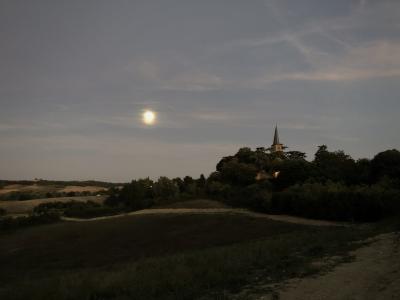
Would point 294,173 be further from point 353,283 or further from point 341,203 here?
point 353,283

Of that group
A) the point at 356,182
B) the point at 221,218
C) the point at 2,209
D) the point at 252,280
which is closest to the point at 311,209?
the point at 221,218

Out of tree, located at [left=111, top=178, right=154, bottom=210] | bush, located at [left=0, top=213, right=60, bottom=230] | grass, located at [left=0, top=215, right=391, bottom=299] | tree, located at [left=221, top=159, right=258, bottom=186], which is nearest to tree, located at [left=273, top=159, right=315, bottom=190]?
tree, located at [left=221, top=159, right=258, bottom=186]

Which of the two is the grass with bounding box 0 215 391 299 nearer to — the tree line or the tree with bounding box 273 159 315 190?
the tree line

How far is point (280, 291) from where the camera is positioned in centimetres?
1103

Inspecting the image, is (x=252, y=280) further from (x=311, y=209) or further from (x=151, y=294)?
(x=311, y=209)

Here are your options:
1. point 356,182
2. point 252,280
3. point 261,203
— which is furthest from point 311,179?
point 252,280

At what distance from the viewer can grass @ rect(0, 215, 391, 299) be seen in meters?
13.0

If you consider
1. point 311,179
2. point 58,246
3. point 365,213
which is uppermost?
point 311,179

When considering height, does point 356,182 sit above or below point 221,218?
above

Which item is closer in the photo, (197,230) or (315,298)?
(315,298)

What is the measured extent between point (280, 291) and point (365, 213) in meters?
26.5

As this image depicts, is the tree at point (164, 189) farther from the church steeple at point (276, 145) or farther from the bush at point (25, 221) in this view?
the church steeple at point (276, 145)

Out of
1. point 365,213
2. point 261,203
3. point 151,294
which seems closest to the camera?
point 151,294

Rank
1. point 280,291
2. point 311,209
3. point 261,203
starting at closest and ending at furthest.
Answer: point 280,291 → point 311,209 → point 261,203
